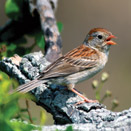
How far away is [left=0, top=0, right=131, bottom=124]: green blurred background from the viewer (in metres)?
10.4

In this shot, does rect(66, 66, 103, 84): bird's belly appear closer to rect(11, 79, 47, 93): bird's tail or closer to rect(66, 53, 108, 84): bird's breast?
rect(66, 53, 108, 84): bird's breast

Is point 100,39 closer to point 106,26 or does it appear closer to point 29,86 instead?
point 29,86

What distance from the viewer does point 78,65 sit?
5328mm

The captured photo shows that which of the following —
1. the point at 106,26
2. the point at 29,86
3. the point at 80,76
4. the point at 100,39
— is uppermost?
the point at 106,26

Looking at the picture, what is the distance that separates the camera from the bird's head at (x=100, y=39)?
5656 millimetres

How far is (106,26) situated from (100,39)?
20.5ft

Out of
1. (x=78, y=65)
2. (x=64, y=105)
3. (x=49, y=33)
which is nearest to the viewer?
(x=64, y=105)

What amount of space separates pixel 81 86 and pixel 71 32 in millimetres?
2136

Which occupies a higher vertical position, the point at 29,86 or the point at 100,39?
the point at 100,39

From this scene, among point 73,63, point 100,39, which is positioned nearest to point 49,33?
point 73,63

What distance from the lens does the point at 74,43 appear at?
37.5ft

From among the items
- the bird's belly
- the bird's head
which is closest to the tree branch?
the bird's belly

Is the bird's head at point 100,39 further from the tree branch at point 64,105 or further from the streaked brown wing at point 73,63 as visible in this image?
the tree branch at point 64,105

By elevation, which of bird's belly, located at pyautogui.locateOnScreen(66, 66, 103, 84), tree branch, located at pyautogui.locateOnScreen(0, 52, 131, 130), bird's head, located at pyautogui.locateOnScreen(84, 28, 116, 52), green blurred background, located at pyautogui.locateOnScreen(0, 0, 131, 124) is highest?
green blurred background, located at pyautogui.locateOnScreen(0, 0, 131, 124)
